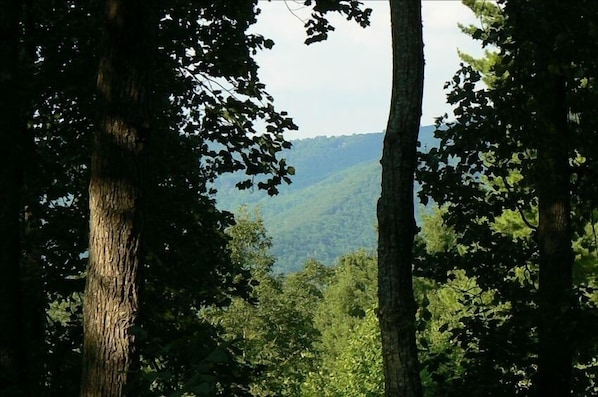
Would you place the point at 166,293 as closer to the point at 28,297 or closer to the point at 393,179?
the point at 28,297

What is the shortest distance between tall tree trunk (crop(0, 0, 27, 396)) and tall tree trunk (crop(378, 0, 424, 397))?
11.3ft

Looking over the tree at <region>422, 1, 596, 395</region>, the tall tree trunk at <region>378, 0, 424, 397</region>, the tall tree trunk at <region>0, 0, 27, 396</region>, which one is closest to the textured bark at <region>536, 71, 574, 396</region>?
the tree at <region>422, 1, 596, 395</region>

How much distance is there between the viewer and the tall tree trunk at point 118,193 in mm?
4656

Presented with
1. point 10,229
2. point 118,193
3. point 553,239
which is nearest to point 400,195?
point 118,193

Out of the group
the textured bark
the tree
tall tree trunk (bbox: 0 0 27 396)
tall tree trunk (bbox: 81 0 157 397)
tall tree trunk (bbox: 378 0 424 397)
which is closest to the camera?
tall tree trunk (bbox: 81 0 157 397)

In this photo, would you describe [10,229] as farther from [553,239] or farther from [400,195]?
[553,239]

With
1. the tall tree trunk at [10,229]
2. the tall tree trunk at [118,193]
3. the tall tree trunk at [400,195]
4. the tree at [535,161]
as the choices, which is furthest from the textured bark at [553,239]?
the tall tree trunk at [10,229]

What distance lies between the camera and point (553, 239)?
8.53m

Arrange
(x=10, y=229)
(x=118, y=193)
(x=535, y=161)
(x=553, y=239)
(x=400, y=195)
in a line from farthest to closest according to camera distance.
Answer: (x=535, y=161)
(x=553, y=239)
(x=10, y=229)
(x=400, y=195)
(x=118, y=193)

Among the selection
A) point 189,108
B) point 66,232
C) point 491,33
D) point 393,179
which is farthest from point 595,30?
point 66,232

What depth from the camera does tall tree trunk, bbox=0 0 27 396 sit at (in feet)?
22.9

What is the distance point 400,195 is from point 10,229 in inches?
149

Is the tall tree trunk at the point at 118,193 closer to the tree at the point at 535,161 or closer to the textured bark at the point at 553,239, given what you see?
the tree at the point at 535,161

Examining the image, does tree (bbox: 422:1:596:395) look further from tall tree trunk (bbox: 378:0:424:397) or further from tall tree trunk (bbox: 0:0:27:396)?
tall tree trunk (bbox: 0:0:27:396)
